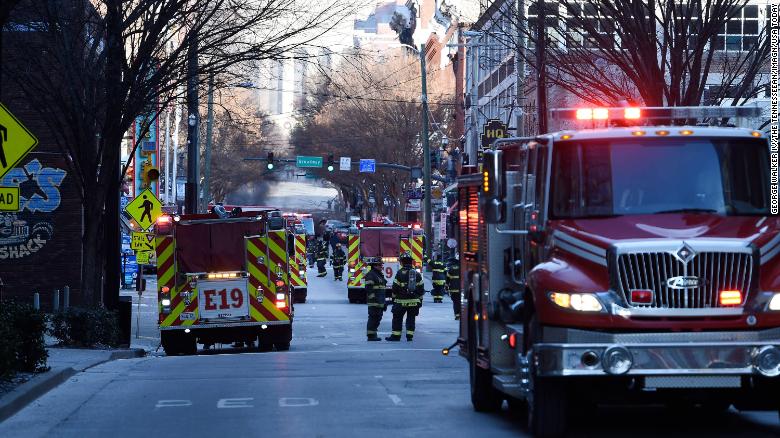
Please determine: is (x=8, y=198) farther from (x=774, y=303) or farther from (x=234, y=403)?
(x=774, y=303)

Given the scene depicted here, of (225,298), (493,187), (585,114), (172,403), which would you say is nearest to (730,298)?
(493,187)

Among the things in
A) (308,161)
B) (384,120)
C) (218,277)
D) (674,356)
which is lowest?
(674,356)

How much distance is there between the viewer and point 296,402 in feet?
51.4

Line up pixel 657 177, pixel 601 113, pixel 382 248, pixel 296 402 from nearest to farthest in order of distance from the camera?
pixel 657 177, pixel 601 113, pixel 296 402, pixel 382 248

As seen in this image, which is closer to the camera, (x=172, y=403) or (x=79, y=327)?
(x=172, y=403)

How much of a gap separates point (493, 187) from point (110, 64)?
14.9 metres

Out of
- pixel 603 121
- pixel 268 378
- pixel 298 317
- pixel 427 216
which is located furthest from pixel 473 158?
pixel 603 121

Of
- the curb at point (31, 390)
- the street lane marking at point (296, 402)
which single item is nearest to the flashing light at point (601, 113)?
the street lane marking at point (296, 402)

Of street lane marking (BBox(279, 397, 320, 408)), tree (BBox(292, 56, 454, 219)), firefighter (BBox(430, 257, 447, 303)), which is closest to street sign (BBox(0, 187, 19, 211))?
street lane marking (BBox(279, 397, 320, 408))

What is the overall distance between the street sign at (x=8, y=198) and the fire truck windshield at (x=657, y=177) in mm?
9084

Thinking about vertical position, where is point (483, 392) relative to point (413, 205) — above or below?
below

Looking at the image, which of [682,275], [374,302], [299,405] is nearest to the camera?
[682,275]

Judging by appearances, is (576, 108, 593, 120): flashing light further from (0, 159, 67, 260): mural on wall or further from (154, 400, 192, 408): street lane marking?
(0, 159, 67, 260): mural on wall

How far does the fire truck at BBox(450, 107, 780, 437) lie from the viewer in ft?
35.4
